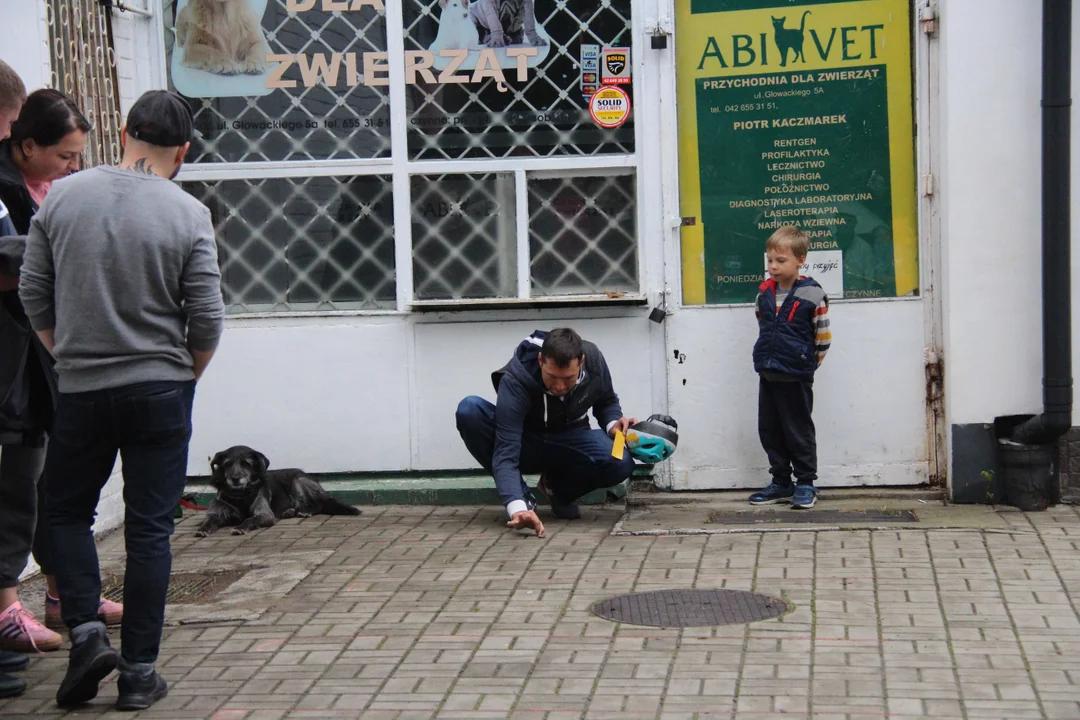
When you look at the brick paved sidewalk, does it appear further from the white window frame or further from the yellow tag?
the white window frame

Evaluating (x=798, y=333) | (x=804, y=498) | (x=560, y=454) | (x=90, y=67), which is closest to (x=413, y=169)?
(x=90, y=67)

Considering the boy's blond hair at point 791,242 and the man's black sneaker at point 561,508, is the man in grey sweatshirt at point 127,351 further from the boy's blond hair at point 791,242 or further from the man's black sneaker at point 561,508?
the boy's blond hair at point 791,242

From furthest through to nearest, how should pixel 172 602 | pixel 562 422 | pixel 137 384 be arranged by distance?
pixel 562 422
pixel 172 602
pixel 137 384

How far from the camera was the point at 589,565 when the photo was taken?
6.24 metres

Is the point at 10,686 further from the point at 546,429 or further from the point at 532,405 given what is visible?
the point at 546,429

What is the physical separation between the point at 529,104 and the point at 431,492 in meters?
2.25

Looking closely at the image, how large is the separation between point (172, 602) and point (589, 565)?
1.80m

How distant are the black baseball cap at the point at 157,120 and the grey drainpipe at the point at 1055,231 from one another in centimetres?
450

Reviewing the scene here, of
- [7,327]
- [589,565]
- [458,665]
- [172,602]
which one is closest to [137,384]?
[7,327]

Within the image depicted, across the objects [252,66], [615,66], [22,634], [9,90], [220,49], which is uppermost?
[220,49]

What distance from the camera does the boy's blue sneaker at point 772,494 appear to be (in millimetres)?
7555

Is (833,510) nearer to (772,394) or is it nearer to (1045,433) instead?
(772,394)

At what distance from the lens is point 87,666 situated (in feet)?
14.1

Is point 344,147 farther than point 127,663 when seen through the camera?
Yes
